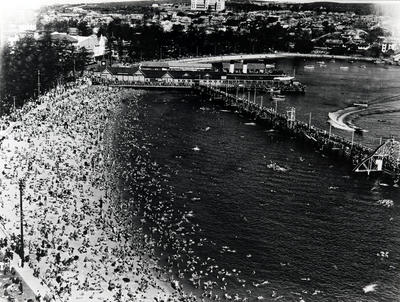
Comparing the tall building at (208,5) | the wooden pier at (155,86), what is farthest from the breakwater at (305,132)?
the tall building at (208,5)

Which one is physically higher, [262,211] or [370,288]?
[262,211]

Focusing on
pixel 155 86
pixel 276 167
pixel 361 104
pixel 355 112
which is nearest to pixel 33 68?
pixel 155 86

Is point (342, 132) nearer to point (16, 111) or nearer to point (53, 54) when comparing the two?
point (16, 111)

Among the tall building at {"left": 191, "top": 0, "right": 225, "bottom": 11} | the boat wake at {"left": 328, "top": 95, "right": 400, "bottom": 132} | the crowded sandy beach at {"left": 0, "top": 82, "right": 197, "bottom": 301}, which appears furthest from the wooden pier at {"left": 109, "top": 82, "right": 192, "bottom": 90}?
the tall building at {"left": 191, "top": 0, "right": 225, "bottom": 11}

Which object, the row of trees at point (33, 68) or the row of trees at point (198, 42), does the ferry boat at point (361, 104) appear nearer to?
the row of trees at point (33, 68)

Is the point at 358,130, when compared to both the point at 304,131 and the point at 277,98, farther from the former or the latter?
the point at 277,98

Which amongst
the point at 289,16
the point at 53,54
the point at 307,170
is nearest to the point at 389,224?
the point at 307,170
